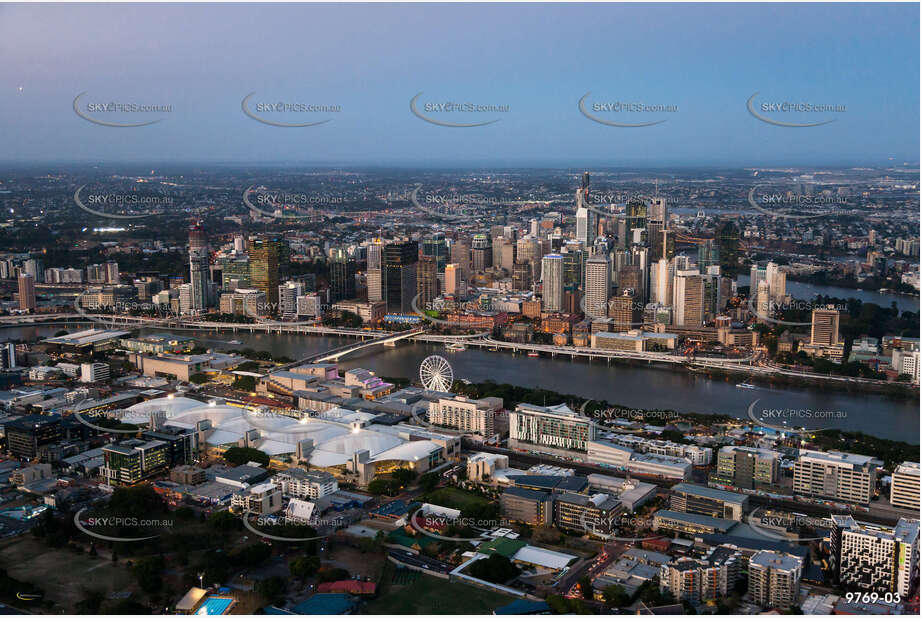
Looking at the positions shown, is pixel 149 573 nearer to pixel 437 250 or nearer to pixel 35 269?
pixel 437 250

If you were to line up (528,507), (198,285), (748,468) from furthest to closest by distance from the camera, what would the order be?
(198,285) → (748,468) → (528,507)

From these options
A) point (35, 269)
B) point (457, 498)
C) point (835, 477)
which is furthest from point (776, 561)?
point (35, 269)

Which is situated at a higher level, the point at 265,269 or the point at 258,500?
the point at 265,269

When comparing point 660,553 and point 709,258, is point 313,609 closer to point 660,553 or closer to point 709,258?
point 660,553

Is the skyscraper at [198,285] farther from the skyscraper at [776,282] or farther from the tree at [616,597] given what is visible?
the tree at [616,597]

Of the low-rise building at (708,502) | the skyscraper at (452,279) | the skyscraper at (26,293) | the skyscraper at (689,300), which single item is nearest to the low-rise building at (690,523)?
the low-rise building at (708,502)
